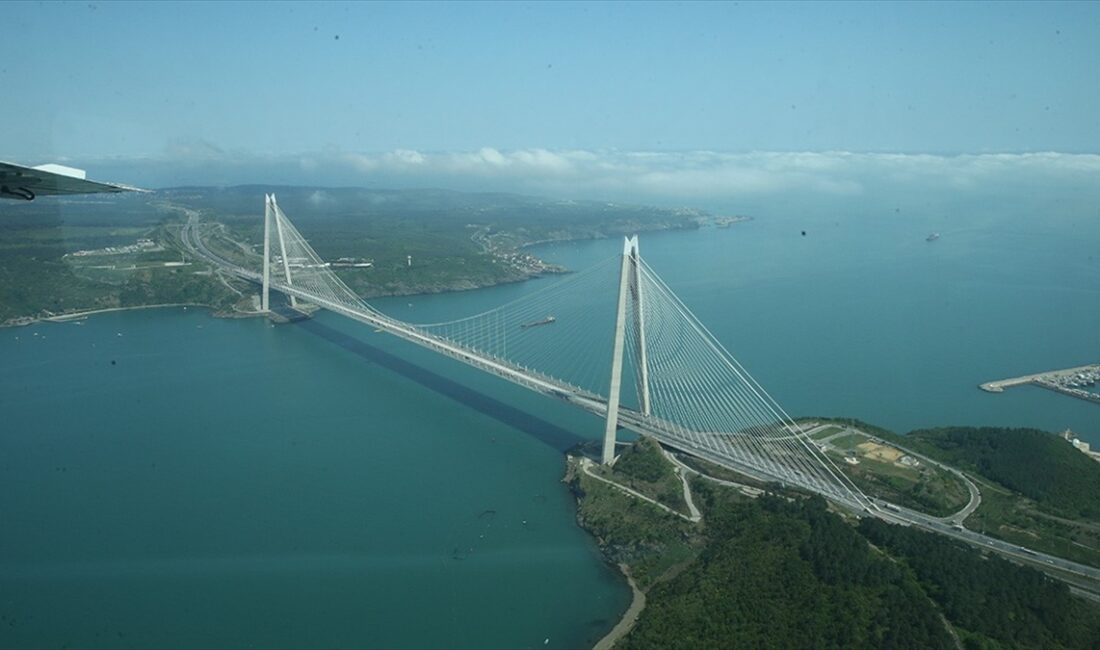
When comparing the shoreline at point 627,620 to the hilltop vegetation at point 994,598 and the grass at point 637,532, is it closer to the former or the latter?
the grass at point 637,532

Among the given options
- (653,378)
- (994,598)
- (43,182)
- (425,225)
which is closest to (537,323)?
(653,378)

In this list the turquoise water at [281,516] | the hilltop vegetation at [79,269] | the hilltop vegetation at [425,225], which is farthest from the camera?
the hilltop vegetation at [425,225]

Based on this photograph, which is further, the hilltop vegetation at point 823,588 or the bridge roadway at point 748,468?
the bridge roadway at point 748,468

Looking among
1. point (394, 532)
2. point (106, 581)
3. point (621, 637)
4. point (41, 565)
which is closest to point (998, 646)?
point (621, 637)

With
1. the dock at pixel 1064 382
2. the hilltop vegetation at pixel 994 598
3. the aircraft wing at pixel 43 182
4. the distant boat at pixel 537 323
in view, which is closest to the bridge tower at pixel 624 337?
the hilltop vegetation at pixel 994 598

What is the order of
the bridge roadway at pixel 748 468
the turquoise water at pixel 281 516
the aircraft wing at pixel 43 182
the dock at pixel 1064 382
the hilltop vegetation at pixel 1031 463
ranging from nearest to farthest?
Result: the aircraft wing at pixel 43 182 → the turquoise water at pixel 281 516 → the bridge roadway at pixel 748 468 → the hilltop vegetation at pixel 1031 463 → the dock at pixel 1064 382

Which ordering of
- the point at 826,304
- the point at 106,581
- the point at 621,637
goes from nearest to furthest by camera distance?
the point at 621,637, the point at 106,581, the point at 826,304

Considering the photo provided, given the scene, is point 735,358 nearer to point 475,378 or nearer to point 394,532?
point 475,378
